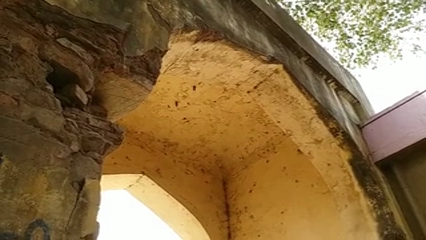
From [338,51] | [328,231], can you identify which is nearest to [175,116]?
[328,231]

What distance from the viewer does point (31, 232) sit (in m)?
1.08

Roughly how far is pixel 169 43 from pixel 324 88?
1.45m

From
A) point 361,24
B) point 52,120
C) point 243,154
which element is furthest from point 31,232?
point 361,24

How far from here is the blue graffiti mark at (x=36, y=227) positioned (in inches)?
42.4

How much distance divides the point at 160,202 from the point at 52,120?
2154 mm

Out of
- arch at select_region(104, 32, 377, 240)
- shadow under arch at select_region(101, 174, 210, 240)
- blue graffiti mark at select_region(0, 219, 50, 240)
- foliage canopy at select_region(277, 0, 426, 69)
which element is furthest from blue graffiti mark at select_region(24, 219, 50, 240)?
foliage canopy at select_region(277, 0, 426, 69)

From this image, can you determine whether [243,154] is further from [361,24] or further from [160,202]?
[361,24]

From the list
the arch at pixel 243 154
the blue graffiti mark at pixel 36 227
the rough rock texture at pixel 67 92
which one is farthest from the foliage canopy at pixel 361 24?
the blue graffiti mark at pixel 36 227

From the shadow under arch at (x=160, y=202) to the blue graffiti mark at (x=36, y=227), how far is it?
201 cm

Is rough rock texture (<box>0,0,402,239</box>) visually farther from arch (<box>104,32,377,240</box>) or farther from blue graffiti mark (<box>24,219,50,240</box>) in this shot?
arch (<box>104,32,377,240</box>)

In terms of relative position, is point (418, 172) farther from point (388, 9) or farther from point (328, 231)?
point (388, 9)

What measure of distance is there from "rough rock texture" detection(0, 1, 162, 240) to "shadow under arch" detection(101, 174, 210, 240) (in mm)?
1711

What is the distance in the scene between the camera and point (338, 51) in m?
4.88

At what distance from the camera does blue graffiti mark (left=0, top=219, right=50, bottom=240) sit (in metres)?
1.03
